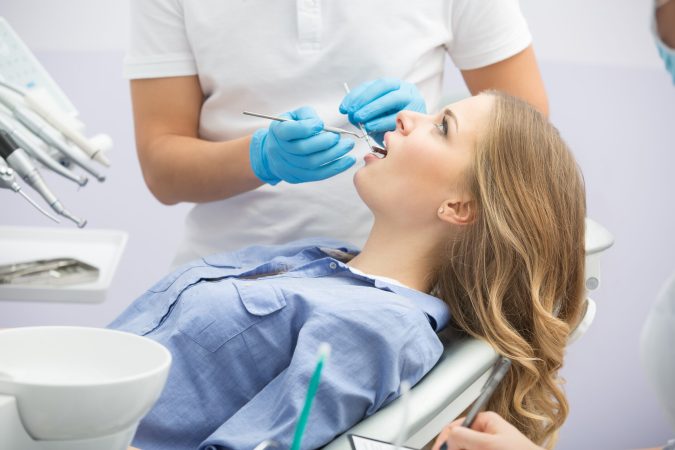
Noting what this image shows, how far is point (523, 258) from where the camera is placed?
4.79ft

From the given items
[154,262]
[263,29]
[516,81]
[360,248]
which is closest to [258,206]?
[360,248]

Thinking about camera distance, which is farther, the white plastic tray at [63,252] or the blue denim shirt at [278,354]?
the white plastic tray at [63,252]

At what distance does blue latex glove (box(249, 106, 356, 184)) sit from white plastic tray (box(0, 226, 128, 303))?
31 centimetres

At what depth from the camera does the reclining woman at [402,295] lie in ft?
4.20

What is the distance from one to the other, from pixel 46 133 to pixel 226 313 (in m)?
0.45

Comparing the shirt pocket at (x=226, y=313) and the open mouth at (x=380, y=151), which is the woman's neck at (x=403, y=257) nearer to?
the open mouth at (x=380, y=151)

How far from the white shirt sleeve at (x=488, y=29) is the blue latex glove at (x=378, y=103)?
9.0 inches

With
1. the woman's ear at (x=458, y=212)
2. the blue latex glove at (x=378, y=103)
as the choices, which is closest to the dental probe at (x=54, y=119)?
the blue latex glove at (x=378, y=103)

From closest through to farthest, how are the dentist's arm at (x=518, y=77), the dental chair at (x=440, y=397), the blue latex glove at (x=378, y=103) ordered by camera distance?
1. the dental chair at (x=440, y=397)
2. the blue latex glove at (x=378, y=103)
3. the dentist's arm at (x=518, y=77)

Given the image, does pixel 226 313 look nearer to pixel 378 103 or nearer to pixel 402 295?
pixel 402 295

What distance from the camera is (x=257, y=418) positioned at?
1235mm

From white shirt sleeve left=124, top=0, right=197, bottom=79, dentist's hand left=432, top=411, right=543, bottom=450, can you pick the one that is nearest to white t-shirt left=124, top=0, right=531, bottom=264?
white shirt sleeve left=124, top=0, right=197, bottom=79

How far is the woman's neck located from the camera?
1.54 meters

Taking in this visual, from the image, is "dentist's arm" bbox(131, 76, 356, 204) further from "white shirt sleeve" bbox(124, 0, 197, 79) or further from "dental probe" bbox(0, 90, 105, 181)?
"dental probe" bbox(0, 90, 105, 181)
